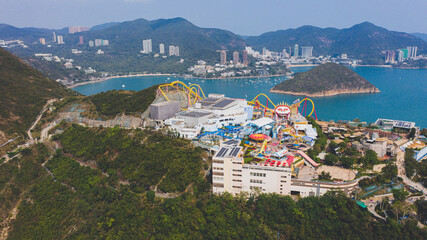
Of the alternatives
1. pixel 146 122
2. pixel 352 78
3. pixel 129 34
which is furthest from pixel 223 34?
pixel 146 122

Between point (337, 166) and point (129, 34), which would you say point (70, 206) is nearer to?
point (337, 166)

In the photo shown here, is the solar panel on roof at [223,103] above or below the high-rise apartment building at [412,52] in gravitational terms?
below

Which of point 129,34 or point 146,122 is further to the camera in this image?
point 129,34

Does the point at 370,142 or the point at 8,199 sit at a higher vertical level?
the point at 370,142

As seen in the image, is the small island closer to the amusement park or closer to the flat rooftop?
the amusement park

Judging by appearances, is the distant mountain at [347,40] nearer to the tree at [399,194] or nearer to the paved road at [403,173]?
the paved road at [403,173]

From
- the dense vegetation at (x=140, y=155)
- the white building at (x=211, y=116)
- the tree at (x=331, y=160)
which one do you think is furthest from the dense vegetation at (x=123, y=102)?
the tree at (x=331, y=160)
